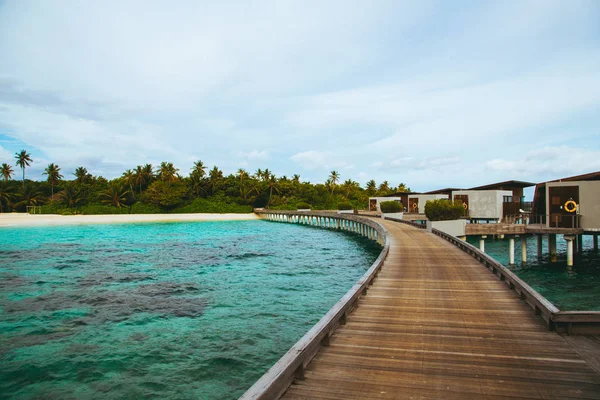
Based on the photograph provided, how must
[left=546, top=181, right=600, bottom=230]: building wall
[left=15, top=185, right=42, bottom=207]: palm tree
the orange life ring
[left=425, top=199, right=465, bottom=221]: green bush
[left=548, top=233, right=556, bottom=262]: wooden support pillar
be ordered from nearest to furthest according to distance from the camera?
1. [left=546, top=181, right=600, bottom=230]: building wall
2. the orange life ring
3. [left=548, top=233, right=556, bottom=262]: wooden support pillar
4. [left=425, top=199, right=465, bottom=221]: green bush
5. [left=15, top=185, right=42, bottom=207]: palm tree

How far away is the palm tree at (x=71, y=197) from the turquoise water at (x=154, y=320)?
62.0 m

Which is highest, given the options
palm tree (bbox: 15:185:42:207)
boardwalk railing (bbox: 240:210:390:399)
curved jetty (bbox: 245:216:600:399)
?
palm tree (bbox: 15:185:42:207)

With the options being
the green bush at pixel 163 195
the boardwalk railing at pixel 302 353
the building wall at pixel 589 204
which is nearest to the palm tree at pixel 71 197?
the green bush at pixel 163 195

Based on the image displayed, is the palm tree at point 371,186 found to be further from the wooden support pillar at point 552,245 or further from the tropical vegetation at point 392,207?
the wooden support pillar at point 552,245

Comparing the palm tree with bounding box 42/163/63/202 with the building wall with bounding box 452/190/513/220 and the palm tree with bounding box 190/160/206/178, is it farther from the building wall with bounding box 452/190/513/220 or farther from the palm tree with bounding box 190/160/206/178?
the building wall with bounding box 452/190/513/220

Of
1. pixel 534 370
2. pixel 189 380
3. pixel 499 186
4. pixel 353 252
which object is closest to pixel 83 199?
pixel 353 252

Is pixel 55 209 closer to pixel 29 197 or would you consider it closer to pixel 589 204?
pixel 29 197

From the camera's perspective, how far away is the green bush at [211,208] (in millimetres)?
85812

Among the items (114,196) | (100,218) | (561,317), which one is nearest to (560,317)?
(561,317)

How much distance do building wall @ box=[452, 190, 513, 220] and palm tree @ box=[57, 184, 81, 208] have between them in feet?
254

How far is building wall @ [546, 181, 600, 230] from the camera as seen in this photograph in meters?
24.0

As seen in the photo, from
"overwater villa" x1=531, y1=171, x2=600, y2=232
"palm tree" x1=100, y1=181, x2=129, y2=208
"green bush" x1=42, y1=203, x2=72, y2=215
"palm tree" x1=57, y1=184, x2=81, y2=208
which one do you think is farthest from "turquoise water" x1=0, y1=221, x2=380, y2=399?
"palm tree" x1=57, y1=184, x2=81, y2=208

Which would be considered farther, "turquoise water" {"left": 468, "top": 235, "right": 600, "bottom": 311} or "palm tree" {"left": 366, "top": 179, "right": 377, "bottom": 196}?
"palm tree" {"left": 366, "top": 179, "right": 377, "bottom": 196}

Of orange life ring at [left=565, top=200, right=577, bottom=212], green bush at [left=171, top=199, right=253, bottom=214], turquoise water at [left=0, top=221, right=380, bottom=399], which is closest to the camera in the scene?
turquoise water at [left=0, top=221, right=380, bottom=399]
